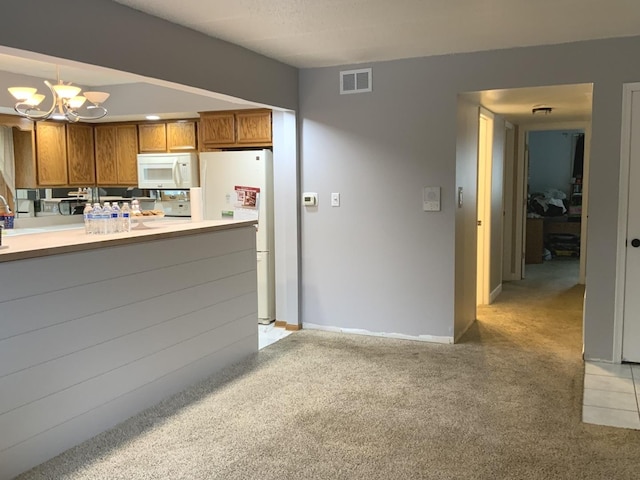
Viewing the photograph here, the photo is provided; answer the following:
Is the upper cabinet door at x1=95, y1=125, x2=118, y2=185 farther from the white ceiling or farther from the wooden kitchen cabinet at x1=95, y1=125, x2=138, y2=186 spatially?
the white ceiling

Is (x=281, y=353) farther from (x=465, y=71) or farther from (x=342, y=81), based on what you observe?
(x=465, y=71)

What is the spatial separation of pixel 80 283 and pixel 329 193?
2.46 meters

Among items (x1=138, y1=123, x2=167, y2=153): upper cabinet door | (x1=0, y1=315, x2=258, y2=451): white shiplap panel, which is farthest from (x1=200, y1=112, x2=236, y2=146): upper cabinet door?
(x1=0, y1=315, x2=258, y2=451): white shiplap panel

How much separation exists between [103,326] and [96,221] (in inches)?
28.7

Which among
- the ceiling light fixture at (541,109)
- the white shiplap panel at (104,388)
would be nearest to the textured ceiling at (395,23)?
the ceiling light fixture at (541,109)

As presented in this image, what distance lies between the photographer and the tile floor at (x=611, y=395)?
308 centimetres

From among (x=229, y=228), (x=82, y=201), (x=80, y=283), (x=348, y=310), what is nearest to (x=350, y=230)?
(x=348, y=310)

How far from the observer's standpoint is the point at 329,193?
480 cm

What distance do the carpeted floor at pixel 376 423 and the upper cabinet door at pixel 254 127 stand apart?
6.20 feet

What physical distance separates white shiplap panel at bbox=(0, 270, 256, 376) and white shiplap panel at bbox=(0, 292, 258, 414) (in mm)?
34

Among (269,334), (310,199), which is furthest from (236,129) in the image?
(269,334)

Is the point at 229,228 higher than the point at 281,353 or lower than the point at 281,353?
higher

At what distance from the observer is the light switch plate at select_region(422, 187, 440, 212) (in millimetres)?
4387

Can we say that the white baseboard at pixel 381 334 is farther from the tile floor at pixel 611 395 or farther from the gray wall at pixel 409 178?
the tile floor at pixel 611 395
